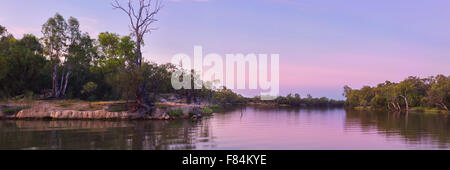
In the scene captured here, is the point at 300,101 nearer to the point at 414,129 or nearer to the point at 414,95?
the point at 414,95

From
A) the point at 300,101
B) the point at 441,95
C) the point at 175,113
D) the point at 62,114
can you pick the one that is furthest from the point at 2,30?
the point at 300,101

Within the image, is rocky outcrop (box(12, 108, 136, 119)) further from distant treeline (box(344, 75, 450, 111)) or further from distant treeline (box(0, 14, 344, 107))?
distant treeline (box(344, 75, 450, 111))

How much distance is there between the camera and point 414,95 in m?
75.8

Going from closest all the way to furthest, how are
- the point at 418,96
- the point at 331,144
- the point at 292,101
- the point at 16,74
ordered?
the point at 331,144
the point at 16,74
the point at 418,96
the point at 292,101

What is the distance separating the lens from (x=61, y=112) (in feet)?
95.9

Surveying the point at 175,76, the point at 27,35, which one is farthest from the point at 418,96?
the point at 27,35

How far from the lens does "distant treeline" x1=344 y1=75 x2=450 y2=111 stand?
216 ft

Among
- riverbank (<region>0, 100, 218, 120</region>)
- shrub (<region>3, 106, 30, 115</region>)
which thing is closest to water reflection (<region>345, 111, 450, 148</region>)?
riverbank (<region>0, 100, 218, 120</region>)

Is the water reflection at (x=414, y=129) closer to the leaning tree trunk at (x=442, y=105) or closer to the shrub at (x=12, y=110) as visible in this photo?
the shrub at (x=12, y=110)

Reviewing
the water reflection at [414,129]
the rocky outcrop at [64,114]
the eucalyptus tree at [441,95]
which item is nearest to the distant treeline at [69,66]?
the rocky outcrop at [64,114]

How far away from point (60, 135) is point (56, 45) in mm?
26156
